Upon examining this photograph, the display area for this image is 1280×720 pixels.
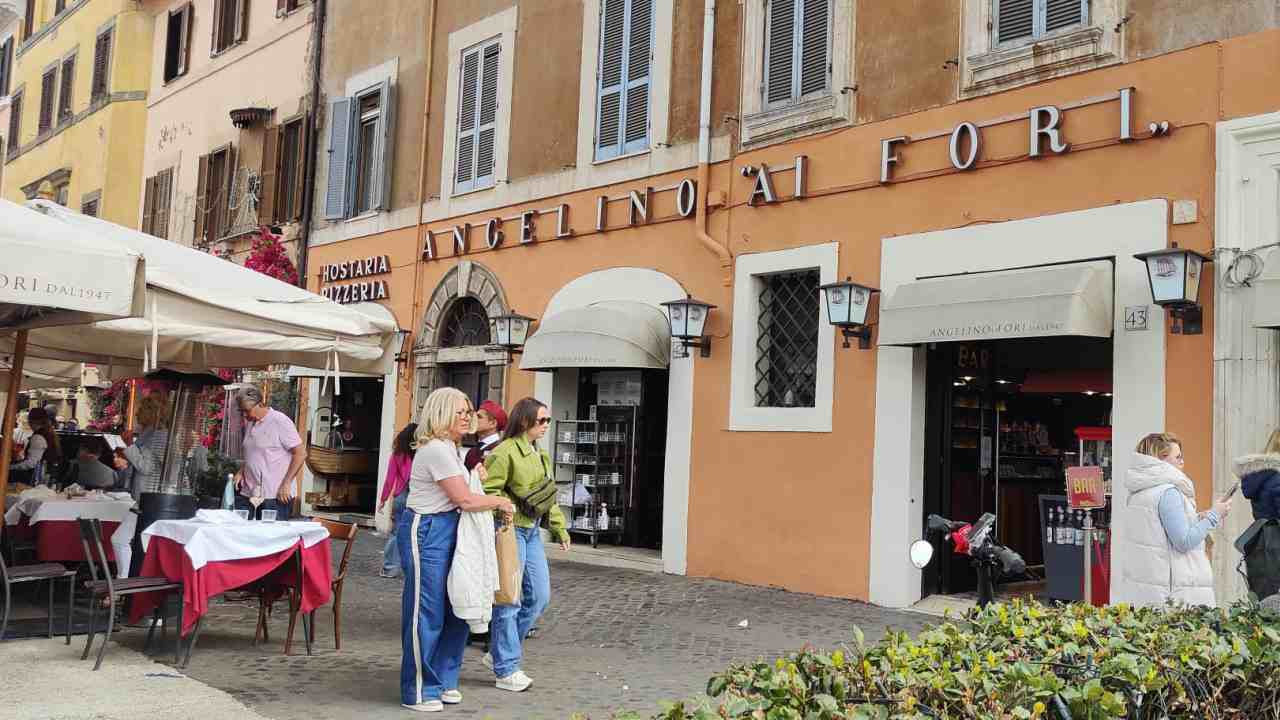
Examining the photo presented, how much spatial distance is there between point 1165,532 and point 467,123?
36.1 feet

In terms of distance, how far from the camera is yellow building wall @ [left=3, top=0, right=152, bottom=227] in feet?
77.4

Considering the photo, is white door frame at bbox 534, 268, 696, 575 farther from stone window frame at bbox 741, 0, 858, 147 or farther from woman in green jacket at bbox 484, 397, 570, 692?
woman in green jacket at bbox 484, 397, 570, 692

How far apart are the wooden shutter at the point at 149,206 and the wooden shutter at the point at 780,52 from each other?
14491 mm

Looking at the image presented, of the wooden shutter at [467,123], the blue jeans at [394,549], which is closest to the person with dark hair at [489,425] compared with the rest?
the blue jeans at [394,549]

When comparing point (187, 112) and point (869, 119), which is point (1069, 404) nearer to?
point (869, 119)

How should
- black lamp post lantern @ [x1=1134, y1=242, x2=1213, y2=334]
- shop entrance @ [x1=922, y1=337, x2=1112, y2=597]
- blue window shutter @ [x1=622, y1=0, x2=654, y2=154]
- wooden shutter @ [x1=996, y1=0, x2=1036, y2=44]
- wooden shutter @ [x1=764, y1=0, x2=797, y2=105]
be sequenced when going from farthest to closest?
blue window shutter @ [x1=622, y1=0, x2=654, y2=154], wooden shutter @ [x1=764, y1=0, x2=797, y2=105], shop entrance @ [x1=922, y1=337, x2=1112, y2=597], wooden shutter @ [x1=996, y1=0, x2=1036, y2=44], black lamp post lantern @ [x1=1134, y1=242, x2=1213, y2=334]

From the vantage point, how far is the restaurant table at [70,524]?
808 centimetres

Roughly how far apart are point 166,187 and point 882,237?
15793mm

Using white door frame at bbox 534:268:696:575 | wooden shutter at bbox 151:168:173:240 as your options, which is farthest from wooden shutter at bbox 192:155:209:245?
white door frame at bbox 534:268:696:575

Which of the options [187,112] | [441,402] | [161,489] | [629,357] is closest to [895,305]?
[629,357]

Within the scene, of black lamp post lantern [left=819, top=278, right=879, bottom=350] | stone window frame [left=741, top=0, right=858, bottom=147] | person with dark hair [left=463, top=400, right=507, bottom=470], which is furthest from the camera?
stone window frame [left=741, top=0, right=858, bottom=147]

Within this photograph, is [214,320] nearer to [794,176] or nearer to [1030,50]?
[794,176]

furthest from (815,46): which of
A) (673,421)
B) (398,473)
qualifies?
(398,473)

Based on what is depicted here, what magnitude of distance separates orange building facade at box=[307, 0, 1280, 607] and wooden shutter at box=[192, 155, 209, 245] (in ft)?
24.1
